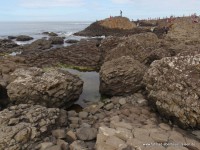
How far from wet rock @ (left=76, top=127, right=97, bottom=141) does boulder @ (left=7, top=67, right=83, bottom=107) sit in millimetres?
2964

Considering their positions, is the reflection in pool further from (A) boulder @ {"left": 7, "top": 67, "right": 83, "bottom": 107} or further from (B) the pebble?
(B) the pebble

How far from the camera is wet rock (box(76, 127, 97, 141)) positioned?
8438 millimetres

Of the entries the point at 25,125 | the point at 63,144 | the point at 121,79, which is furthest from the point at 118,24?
the point at 63,144

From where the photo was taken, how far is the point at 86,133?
861cm

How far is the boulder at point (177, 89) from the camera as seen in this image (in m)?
8.74

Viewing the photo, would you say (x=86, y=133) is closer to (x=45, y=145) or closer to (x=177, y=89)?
(x=45, y=145)

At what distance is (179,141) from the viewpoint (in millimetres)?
7809

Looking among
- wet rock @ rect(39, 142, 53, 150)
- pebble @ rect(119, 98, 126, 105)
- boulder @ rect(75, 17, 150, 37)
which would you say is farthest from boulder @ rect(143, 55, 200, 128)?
boulder @ rect(75, 17, 150, 37)

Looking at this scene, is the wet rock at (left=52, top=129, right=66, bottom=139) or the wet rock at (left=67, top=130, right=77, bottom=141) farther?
the wet rock at (left=52, top=129, right=66, bottom=139)

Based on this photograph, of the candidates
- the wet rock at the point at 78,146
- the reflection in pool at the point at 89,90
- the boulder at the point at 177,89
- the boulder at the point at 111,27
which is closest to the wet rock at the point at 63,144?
the wet rock at the point at 78,146

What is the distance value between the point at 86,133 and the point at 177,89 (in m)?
3.55

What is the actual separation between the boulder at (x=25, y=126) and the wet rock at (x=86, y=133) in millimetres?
1007

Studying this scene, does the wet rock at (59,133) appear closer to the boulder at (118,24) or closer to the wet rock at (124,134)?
the wet rock at (124,134)

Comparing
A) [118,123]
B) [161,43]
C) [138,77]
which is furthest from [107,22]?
[118,123]
